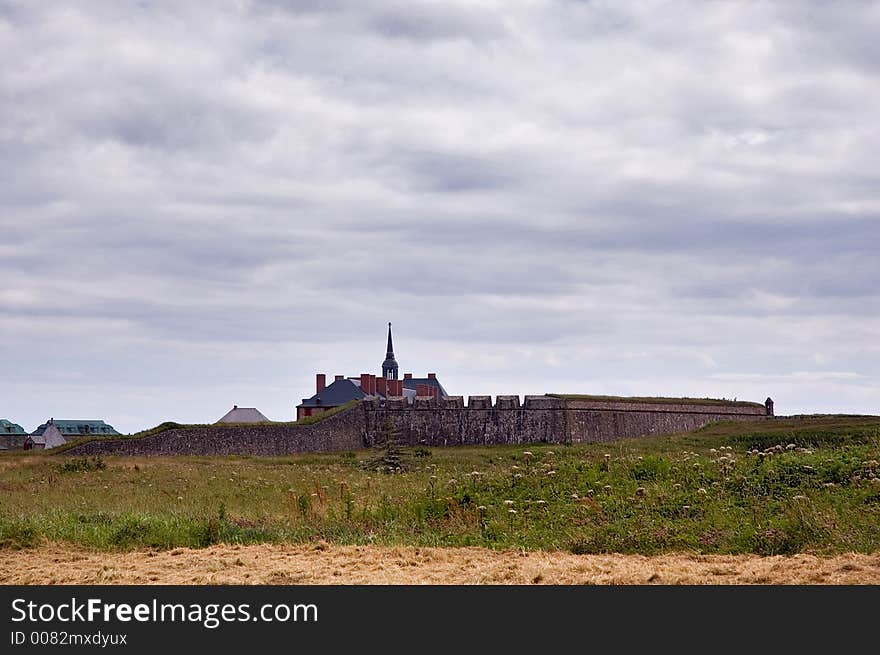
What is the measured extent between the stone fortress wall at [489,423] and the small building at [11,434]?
43.9 meters

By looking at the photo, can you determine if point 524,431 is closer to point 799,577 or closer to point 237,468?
point 237,468

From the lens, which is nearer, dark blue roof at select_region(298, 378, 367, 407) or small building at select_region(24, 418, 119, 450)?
dark blue roof at select_region(298, 378, 367, 407)

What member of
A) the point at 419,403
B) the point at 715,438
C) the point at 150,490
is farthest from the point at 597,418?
the point at 150,490

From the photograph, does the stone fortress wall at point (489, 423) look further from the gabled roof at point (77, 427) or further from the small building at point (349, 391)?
the gabled roof at point (77, 427)

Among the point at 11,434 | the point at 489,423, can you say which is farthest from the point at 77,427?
the point at 489,423

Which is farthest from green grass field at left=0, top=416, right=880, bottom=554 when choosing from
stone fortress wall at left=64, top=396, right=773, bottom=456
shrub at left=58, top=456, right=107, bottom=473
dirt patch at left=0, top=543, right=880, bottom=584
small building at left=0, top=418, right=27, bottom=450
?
small building at left=0, top=418, right=27, bottom=450

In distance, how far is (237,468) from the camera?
3062cm

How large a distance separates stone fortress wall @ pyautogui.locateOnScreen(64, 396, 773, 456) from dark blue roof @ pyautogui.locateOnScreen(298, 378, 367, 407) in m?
18.3

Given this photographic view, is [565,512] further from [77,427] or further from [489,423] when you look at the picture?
[77,427]

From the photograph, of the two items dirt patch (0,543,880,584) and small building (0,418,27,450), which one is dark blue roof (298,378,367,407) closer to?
small building (0,418,27,450)

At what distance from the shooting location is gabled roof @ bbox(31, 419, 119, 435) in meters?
87.6

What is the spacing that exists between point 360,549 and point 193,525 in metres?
2.95

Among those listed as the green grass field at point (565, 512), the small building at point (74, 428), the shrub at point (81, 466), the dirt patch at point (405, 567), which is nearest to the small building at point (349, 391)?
the small building at point (74, 428)
